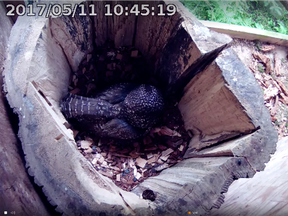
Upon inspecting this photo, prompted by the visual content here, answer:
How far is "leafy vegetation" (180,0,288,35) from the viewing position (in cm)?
208

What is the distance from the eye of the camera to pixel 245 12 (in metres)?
2.17

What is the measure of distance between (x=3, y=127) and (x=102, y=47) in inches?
31.5

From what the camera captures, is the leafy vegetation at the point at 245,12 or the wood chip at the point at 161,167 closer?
the wood chip at the point at 161,167

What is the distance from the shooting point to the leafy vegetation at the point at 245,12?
6.83ft

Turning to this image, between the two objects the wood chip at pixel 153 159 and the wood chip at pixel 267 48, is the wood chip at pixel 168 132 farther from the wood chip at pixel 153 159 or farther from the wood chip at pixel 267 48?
the wood chip at pixel 267 48

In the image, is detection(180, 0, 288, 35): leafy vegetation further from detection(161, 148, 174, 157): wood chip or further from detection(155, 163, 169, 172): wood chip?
detection(155, 163, 169, 172): wood chip

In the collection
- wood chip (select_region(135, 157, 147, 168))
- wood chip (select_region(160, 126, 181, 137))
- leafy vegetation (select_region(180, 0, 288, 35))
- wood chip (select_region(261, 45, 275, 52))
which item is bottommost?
wood chip (select_region(135, 157, 147, 168))

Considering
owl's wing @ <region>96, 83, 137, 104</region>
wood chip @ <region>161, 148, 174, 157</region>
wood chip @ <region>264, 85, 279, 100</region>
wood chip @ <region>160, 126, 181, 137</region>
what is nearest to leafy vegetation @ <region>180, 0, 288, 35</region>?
wood chip @ <region>264, 85, 279, 100</region>

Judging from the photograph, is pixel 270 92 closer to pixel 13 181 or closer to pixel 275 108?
pixel 275 108

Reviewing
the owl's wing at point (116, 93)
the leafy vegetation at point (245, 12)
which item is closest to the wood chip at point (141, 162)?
the owl's wing at point (116, 93)

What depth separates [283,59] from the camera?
6.75 feet

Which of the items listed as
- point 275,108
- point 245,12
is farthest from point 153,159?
point 245,12

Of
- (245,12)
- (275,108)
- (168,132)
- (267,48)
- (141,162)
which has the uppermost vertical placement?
(245,12)

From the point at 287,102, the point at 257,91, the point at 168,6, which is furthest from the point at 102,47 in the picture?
the point at 287,102
